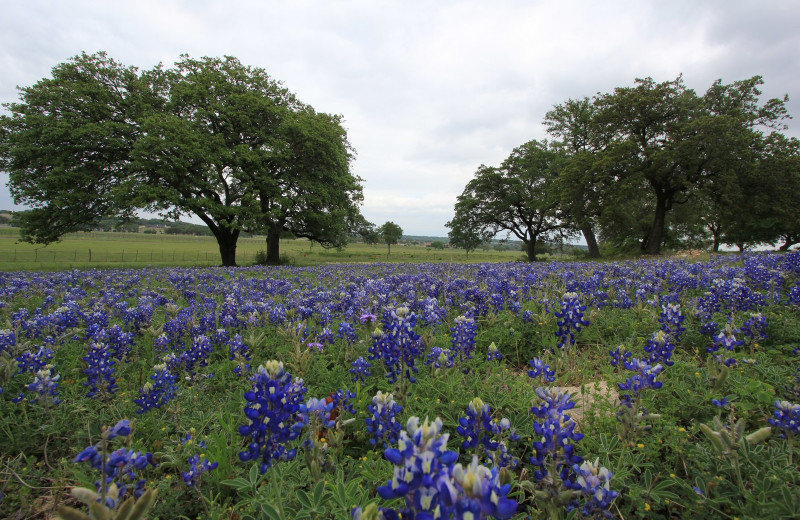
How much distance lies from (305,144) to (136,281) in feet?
58.7

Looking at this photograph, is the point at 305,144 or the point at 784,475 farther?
the point at 305,144

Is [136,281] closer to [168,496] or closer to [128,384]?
[128,384]

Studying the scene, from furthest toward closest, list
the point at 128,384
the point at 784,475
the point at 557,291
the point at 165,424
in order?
1. the point at 557,291
2. the point at 128,384
3. the point at 165,424
4. the point at 784,475

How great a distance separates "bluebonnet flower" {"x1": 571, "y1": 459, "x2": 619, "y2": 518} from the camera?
195 centimetres

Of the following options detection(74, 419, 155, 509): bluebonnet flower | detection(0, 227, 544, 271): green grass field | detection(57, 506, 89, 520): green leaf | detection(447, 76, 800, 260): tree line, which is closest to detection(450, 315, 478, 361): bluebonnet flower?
detection(74, 419, 155, 509): bluebonnet flower

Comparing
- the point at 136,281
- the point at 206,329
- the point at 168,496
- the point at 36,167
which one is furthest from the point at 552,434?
the point at 36,167

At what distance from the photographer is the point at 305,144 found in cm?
2648

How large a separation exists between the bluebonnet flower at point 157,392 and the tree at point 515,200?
4149 cm

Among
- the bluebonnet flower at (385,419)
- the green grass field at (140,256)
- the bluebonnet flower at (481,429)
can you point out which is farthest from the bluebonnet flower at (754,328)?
the green grass field at (140,256)

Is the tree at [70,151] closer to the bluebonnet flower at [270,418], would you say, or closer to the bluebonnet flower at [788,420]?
the bluebonnet flower at [270,418]

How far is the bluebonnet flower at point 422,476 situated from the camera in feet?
3.82

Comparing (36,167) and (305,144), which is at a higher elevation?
(305,144)

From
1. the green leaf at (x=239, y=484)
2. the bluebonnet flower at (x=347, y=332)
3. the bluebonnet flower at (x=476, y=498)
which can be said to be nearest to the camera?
the bluebonnet flower at (x=476, y=498)

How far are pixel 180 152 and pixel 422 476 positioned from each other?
89.3 feet
